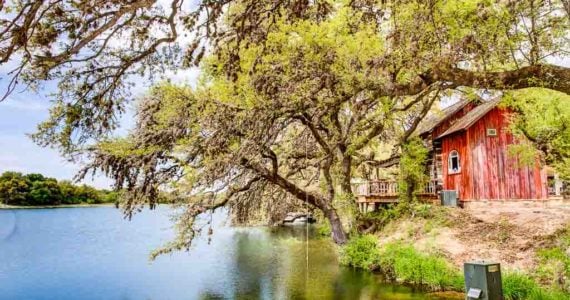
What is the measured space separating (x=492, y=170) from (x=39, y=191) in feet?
244

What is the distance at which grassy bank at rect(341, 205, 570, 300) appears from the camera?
11006 millimetres

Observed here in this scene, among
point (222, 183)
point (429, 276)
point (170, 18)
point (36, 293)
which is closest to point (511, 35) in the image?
point (170, 18)

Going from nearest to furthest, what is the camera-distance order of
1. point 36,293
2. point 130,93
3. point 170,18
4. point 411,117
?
1. point 170,18
2. point 130,93
3. point 36,293
4. point 411,117

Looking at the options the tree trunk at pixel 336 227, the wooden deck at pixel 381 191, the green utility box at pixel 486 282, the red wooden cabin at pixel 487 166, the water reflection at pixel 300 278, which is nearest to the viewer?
the green utility box at pixel 486 282

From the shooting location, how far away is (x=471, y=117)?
67.8 ft

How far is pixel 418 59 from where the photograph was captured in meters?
7.23

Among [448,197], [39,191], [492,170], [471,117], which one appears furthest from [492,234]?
[39,191]

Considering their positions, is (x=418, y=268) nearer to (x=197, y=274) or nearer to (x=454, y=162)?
(x=197, y=274)

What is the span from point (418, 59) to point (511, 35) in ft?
6.91

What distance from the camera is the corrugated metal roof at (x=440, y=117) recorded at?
22641mm

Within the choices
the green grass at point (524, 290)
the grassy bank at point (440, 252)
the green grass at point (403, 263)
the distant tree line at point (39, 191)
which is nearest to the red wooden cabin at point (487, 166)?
the grassy bank at point (440, 252)

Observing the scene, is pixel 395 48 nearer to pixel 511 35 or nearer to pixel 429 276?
pixel 511 35

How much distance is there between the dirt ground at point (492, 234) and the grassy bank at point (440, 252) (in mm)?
29

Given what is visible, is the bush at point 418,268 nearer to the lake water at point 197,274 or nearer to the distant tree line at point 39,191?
the lake water at point 197,274
